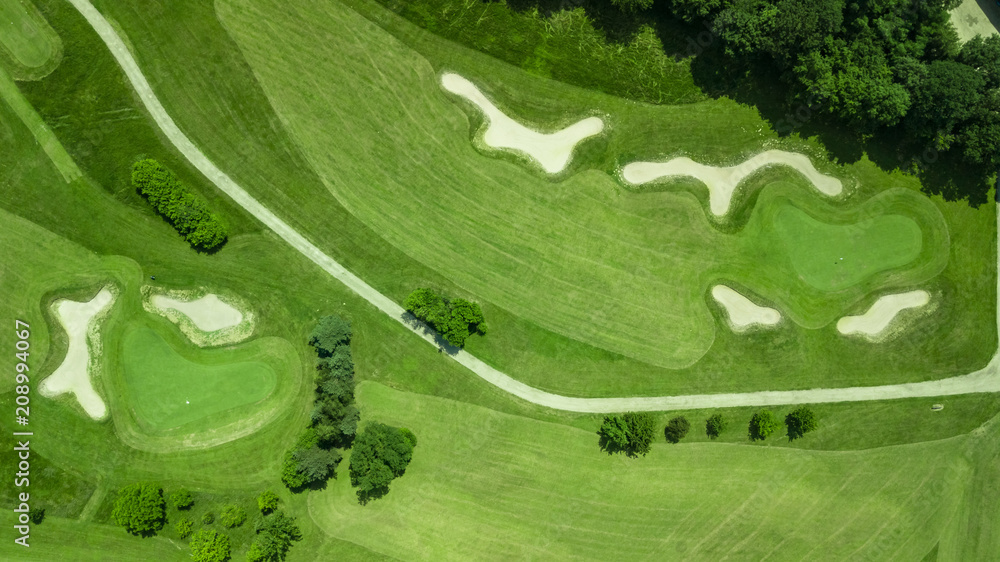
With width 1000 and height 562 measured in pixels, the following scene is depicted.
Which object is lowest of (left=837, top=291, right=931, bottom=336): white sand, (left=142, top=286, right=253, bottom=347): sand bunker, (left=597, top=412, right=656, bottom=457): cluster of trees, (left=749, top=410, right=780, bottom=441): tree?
(left=142, top=286, right=253, bottom=347): sand bunker

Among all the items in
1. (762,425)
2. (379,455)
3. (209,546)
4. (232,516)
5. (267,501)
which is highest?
(762,425)

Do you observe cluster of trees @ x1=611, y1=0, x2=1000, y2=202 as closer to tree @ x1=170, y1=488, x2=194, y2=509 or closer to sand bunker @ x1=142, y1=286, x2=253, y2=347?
sand bunker @ x1=142, y1=286, x2=253, y2=347

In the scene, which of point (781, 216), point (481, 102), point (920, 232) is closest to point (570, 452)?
point (781, 216)

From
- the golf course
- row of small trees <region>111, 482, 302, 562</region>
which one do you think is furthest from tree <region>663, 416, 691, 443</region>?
row of small trees <region>111, 482, 302, 562</region>

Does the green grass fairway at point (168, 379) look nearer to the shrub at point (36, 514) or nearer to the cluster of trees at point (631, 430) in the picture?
the shrub at point (36, 514)

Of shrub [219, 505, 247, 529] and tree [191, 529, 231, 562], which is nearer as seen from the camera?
tree [191, 529, 231, 562]

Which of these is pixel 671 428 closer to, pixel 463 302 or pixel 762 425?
pixel 762 425

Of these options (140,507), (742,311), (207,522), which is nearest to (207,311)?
(140,507)

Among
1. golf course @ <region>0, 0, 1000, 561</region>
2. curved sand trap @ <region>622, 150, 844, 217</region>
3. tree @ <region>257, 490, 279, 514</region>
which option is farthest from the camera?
curved sand trap @ <region>622, 150, 844, 217</region>
